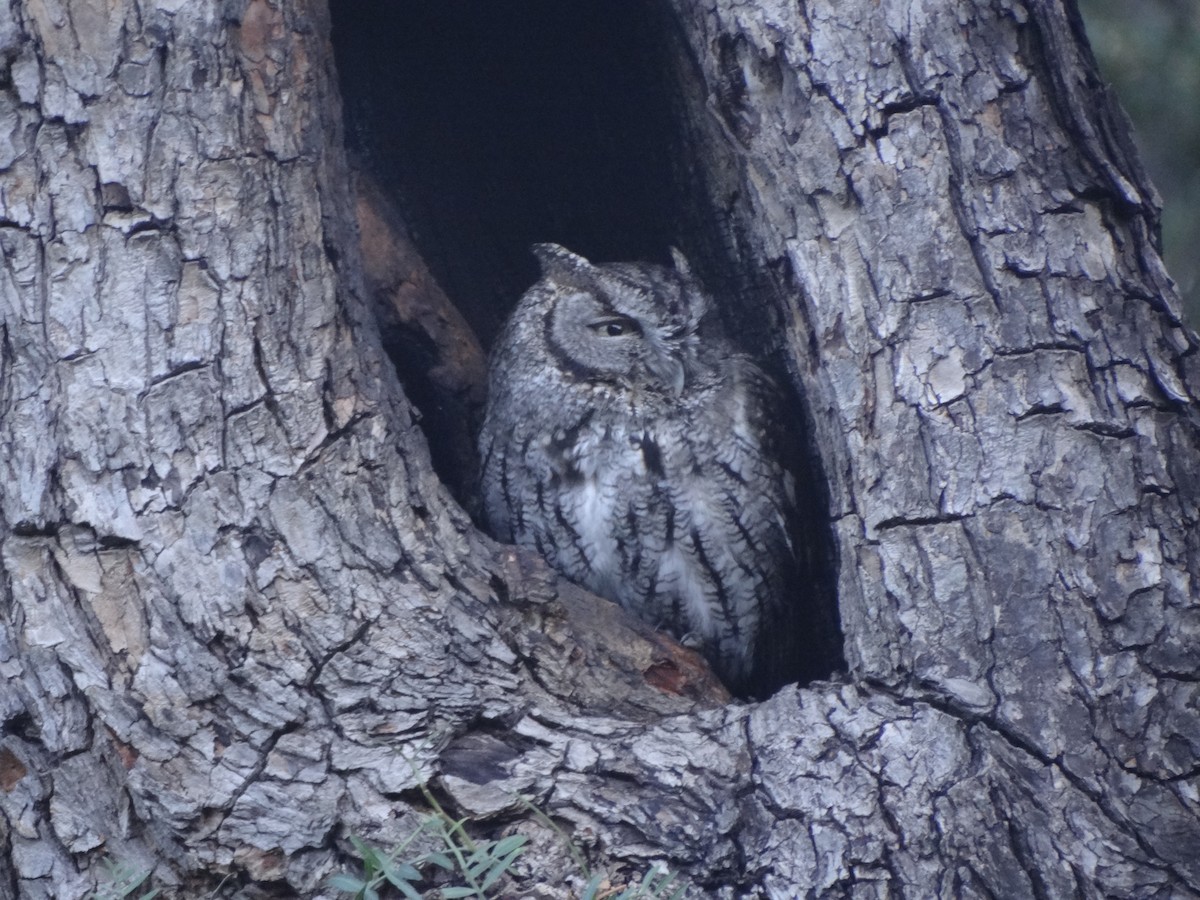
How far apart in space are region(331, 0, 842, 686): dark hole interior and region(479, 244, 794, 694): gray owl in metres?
0.15

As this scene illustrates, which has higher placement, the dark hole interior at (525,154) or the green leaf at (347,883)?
the dark hole interior at (525,154)

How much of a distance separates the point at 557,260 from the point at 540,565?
3.06 ft

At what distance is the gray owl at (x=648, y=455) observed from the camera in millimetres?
2816

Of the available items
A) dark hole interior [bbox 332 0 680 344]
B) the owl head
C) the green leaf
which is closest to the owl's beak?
the owl head

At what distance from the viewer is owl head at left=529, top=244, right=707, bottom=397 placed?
2791mm

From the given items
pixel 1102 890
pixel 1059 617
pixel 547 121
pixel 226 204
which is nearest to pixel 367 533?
pixel 226 204

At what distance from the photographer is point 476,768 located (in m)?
1.93

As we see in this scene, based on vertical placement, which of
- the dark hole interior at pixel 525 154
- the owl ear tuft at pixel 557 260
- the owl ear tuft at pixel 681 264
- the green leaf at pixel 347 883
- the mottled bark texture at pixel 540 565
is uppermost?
the dark hole interior at pixel 525 154

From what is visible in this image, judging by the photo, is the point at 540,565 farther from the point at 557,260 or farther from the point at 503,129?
the point at 503,129

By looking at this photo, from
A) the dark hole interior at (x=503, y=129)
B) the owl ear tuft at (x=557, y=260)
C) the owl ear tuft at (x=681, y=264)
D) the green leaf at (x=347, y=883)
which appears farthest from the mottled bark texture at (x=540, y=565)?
the dark hole interior at (x=503, y=129)

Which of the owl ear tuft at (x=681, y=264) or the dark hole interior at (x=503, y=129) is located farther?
the dark hole interior at (x=503, y=129)

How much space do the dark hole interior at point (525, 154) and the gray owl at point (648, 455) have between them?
152mm

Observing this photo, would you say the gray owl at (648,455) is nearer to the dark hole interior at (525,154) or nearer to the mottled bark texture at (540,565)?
the dark hole interior at (525,154)

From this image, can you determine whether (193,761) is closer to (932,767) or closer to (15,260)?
(15,260)
